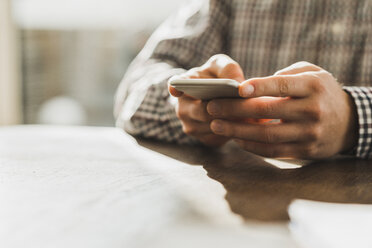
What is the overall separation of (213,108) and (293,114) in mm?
124

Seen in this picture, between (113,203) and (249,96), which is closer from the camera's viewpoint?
(113,203)

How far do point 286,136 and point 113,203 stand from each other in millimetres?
308

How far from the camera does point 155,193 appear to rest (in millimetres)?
384

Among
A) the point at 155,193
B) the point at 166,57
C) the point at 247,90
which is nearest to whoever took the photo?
the point at 155,193

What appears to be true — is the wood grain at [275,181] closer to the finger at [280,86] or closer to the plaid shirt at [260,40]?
the finger at [280,86]

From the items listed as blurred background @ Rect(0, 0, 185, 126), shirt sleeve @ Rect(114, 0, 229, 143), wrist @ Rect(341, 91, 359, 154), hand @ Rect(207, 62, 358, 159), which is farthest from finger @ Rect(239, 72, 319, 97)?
blurred background @ Rect(0, 0, 185, 126)

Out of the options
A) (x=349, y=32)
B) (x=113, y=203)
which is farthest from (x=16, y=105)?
(x=113, y=203)

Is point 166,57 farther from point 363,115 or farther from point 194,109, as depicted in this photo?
point 363,115

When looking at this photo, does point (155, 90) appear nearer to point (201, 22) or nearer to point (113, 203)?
point (201, 22)

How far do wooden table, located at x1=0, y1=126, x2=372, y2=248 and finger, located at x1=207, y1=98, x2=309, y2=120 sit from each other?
0.08 metres

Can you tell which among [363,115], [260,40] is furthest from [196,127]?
[260,40]

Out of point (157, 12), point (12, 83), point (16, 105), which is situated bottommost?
point (16, 105)

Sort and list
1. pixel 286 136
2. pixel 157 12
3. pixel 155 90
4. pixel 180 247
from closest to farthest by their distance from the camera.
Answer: pixel 180 247, pixel 286 136, pixel 155 90, pixel 157 12

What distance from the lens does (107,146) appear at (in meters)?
0.69
